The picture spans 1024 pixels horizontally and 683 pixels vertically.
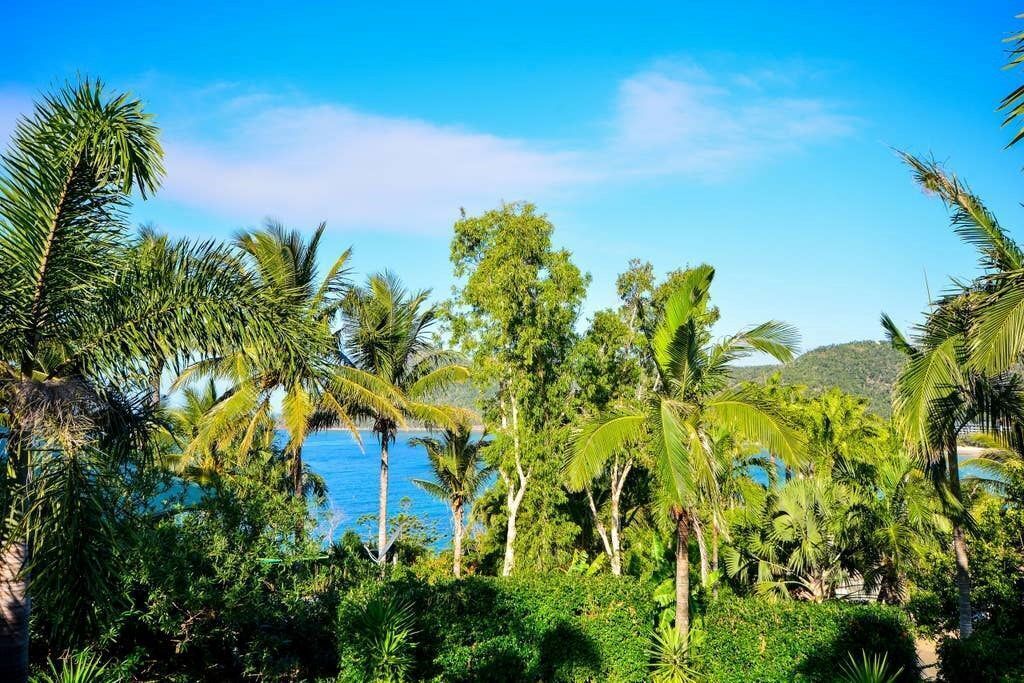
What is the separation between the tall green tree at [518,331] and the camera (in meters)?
15.8

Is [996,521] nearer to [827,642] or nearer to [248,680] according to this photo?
[827,642]

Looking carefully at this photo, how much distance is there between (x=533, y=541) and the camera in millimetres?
16500

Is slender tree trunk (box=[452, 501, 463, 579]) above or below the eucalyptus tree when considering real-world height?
below

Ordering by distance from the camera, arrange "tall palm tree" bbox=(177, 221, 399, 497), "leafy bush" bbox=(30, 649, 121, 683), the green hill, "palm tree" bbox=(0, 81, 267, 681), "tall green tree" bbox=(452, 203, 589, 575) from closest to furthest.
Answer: "palm tree" bbox=(0, 81, 267, 681), "leafy bush" bbox=(30, 649, 121, 683), "tall palm tree" bbox=(177, 221, 399, 497), "tall green tree" bbox=(452, 203, 589, 575), the green hill

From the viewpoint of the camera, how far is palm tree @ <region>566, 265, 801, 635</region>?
8750 millimetres

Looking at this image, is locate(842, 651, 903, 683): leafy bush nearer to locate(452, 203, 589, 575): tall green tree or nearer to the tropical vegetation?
the tropical vegetation

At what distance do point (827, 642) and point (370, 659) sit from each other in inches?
267

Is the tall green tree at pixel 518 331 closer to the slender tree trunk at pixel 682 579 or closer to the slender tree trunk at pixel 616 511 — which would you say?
the slender tree trunk at pixel 616 511

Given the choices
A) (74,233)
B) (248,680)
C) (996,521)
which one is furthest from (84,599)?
(996,521)

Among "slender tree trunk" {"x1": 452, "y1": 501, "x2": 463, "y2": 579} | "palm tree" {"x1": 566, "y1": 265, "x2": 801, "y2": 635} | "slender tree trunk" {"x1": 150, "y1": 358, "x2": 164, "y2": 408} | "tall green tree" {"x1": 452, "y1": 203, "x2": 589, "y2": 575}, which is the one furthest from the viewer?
"slender tree trunk" {"x1": 452, "y1": 501, "x2": 463, "y2": 579}

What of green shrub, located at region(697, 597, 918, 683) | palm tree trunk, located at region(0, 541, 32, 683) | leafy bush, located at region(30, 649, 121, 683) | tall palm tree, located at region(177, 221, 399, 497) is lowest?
green shrub, located at region(697, 597, 918, 683)

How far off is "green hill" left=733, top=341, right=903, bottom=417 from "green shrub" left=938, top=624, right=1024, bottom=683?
83.7 meters

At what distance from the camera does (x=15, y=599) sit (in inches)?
202

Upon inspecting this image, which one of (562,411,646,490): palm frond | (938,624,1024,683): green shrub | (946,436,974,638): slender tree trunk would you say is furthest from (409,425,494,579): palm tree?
(938,624,1024,683): green shrub
